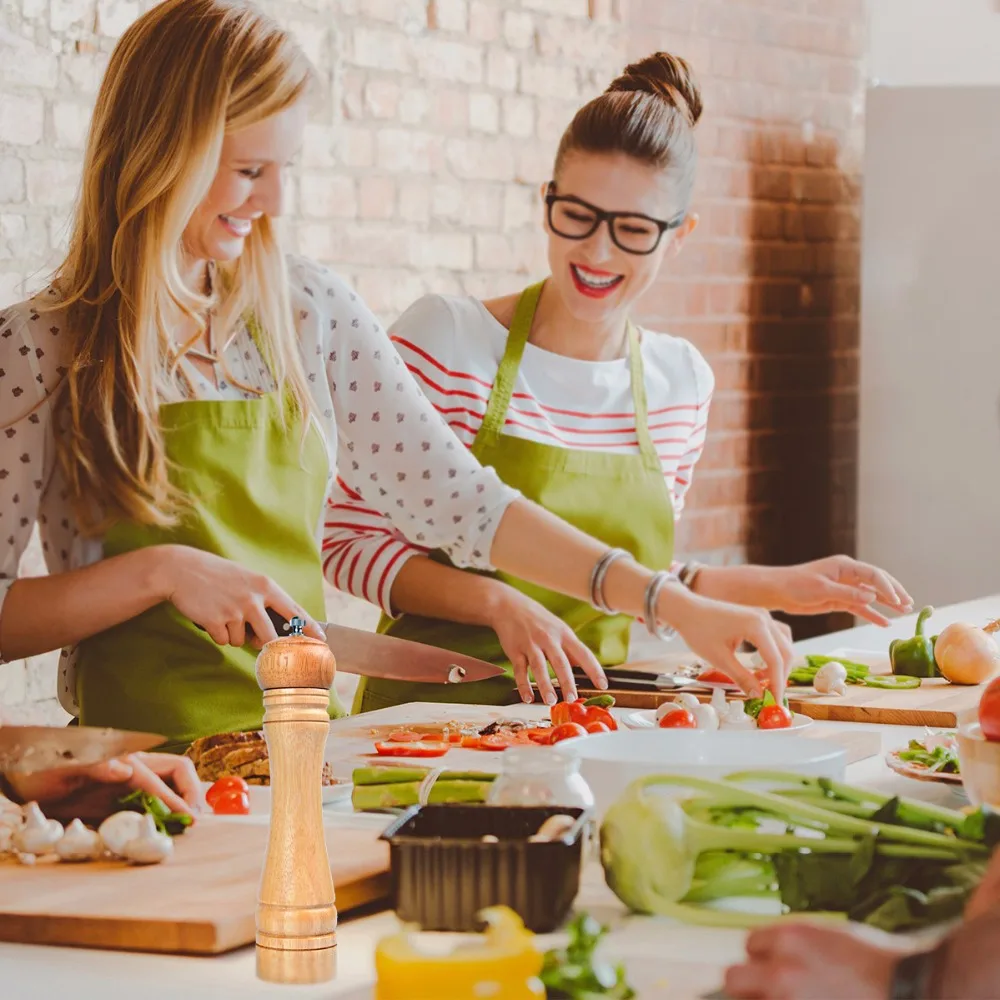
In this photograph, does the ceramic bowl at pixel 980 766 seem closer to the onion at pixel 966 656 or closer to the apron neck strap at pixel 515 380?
the onion at pixel 966 656

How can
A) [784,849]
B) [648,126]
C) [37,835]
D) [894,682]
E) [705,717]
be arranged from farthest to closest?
[648,126]
[894,682]
[705,717]
[37,835]
[784,849]

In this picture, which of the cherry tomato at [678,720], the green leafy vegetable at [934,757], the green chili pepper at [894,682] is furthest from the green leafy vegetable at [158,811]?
the green chili pepper at [894,682]

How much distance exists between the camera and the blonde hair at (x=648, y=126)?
8.38 ft

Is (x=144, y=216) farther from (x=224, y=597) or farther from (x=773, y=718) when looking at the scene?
(x=773, y=718)

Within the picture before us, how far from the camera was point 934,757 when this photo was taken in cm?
163

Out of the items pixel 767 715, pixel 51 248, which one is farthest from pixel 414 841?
pixel 51 248

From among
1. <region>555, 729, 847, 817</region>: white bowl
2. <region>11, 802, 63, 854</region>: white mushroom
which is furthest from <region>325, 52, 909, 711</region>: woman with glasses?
<region>11, 802, 63, 854</region>: white mushroom

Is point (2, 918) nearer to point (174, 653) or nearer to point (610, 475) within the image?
point (174, 653)

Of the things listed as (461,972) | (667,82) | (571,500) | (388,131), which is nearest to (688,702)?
(571,500)

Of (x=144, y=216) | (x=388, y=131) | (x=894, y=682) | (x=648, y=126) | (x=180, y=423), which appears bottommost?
(x=894, y=682)

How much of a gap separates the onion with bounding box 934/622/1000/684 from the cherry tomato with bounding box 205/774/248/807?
1.10 metres

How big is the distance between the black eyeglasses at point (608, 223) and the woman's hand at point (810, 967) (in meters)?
1.82

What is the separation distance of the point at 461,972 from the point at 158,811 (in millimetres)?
460

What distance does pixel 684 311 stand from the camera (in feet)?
14.9
